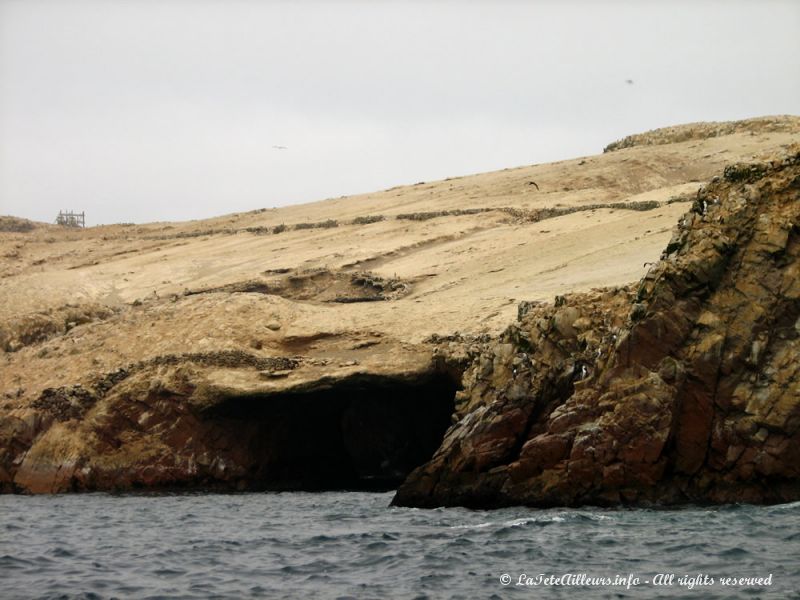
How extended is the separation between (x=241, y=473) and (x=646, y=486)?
1174 centimetres

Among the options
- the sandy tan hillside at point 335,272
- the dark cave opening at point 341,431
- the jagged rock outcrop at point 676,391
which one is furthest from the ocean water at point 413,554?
the sandy tan hillside at point 335,272

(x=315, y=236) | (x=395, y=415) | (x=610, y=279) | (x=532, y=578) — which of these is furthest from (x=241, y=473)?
(x=315, y=236)

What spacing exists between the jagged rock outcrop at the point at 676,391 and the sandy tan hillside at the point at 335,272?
2.66 m

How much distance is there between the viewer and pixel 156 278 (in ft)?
142

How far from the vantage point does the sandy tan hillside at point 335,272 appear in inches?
1182

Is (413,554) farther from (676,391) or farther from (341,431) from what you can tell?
(341,431)

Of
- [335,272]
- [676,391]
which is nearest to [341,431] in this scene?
[335,272]

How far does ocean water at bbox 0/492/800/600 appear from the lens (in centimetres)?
1519

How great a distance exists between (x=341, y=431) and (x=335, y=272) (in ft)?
25.5

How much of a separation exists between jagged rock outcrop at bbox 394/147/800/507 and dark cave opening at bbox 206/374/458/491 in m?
5.71

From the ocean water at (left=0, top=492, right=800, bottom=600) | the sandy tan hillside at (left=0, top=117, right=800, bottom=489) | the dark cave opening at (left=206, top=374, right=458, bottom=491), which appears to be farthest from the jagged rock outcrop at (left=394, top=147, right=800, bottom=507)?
the dark cave opening at (left=206, top=374, right=458, bottom=491)

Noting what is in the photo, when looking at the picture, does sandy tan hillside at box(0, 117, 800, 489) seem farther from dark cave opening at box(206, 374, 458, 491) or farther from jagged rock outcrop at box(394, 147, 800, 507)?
jagged rock outcrop at box(394, 147, 800, 507)

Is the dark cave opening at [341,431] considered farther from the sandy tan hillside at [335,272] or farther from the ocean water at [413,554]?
the ocean water at [413,554]

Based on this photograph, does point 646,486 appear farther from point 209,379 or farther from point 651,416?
point 209,379
